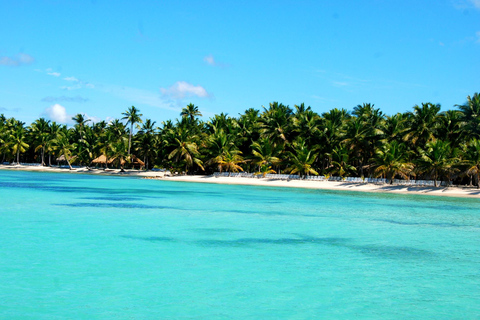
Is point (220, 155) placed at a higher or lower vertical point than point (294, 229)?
higher

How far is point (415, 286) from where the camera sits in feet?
35.5

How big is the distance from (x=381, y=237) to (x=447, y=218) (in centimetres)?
952

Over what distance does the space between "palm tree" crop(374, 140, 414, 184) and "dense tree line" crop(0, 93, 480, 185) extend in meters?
0.10

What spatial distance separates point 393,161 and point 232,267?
38360 mm

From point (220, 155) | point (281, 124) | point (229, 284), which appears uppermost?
point (281, 124)

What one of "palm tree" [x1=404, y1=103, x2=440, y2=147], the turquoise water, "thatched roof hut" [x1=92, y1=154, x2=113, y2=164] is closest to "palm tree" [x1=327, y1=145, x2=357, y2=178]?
"palm tree" [x1=404, y1=103, x2=440, y2=147]

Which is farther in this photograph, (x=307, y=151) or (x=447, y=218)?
(x=307, y=151)

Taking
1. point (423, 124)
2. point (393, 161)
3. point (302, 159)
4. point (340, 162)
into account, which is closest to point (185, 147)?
point (302, 159)

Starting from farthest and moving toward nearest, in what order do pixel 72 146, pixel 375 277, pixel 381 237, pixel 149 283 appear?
pixel 72 146 < pixel 381 237 < pixel 375 277 < pixel 149 283

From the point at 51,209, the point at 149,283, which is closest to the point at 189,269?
the point at 149,283

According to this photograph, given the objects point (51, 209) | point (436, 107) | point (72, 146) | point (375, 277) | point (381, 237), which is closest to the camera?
point (375, 277)

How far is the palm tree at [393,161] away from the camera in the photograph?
4688 cm

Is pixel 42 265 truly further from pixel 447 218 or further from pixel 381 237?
pixel 447 218

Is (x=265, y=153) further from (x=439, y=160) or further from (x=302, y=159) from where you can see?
(x=439, y=160)
